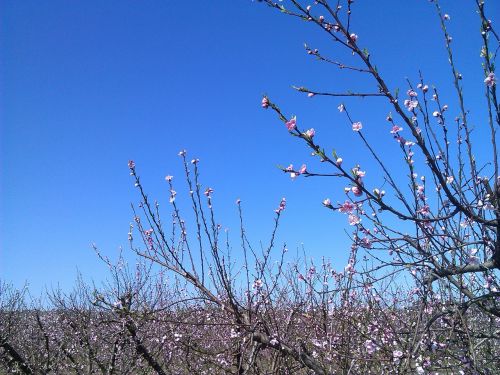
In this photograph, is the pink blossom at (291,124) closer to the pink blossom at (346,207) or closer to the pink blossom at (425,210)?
the pink blossom at (346,207)

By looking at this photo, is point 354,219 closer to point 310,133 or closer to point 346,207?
point 346,207

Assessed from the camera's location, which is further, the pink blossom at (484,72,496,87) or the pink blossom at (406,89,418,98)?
the pink blossom at (406,89,418,98)

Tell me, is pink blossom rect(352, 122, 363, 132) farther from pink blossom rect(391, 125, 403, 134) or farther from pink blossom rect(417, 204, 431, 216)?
pink blossom rect(417, 204, 431, 216)

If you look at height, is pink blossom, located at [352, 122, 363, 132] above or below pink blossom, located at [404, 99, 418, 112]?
below

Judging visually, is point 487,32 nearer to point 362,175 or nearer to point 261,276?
point 362,175

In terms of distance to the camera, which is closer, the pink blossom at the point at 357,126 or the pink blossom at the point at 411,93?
the pink blossom at the point at 357,126

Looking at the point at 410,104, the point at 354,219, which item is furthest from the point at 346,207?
the point at 410,104

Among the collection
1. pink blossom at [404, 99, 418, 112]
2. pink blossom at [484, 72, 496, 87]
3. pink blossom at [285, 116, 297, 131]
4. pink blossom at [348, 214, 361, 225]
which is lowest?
pink blossom at [348, 214, 361, 225]

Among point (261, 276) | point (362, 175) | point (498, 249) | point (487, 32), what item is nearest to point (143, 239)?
point (261, 276)

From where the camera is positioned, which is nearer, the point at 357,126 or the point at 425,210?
the point at 357,126

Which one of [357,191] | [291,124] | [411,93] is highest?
[411,93]

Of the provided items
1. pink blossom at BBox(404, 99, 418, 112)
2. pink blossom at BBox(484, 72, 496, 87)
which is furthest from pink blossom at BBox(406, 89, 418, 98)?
pink blossom at BBox(484, 72, 496, 87)

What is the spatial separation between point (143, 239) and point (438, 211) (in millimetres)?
2766

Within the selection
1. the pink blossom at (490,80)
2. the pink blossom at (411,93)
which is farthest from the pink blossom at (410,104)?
the pink blossom at (490,80)
